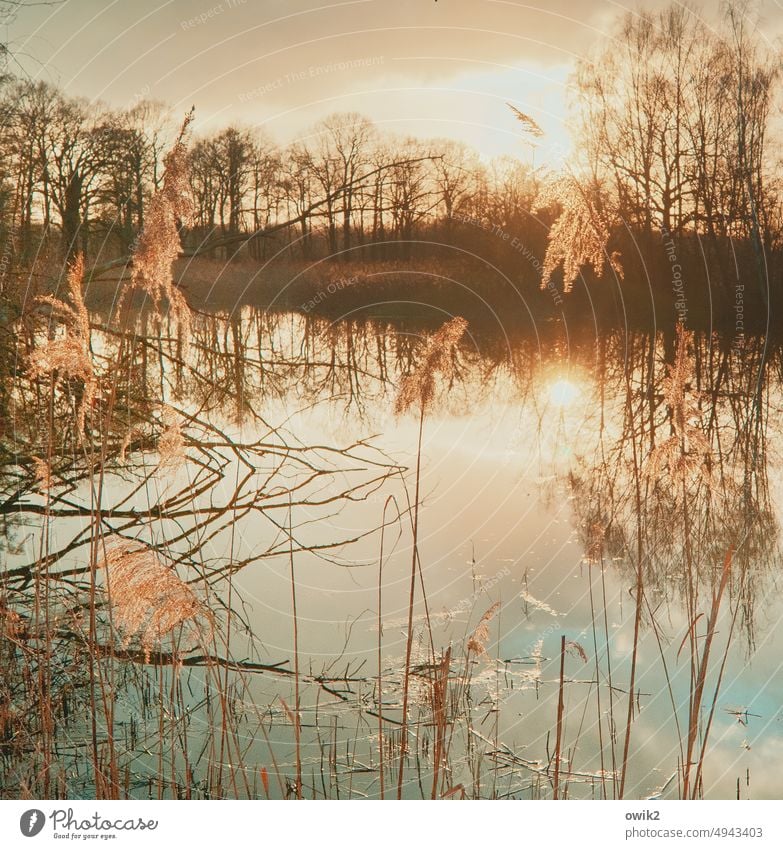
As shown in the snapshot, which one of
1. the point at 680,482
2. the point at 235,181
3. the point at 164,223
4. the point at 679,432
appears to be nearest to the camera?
the point at 679,432

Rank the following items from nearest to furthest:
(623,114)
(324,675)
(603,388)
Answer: (324,675) → (623,114) → (603,388)

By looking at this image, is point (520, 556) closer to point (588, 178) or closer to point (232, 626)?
point (232, 626)

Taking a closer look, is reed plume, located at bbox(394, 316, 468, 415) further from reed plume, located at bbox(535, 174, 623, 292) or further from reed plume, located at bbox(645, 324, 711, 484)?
reed plume, located at bbox(535, 174, 623, 292)

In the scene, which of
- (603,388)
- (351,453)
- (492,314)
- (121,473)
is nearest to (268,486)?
(351,453)

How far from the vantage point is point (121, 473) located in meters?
4.46

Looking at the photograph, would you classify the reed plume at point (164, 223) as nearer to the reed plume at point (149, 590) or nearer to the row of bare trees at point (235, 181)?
the reed plume at point (149, 590)

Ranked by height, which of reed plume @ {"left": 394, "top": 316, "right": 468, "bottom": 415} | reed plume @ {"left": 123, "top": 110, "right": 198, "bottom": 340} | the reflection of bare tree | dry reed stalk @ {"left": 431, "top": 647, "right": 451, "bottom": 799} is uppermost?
reed plume @ {"left": 123, "top": 110, "right": 198, "bottom": 340}

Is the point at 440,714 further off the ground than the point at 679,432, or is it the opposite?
the point at 679,432

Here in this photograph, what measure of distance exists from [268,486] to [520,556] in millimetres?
1378
